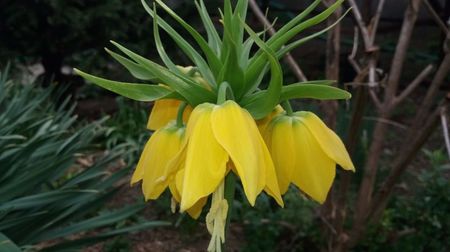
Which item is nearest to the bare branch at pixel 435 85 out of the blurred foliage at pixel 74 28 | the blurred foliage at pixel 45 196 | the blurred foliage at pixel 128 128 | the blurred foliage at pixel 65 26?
the blurred foliage at pixel 45 196

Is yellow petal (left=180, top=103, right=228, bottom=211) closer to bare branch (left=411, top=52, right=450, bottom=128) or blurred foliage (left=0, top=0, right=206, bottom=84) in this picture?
bare branch (left=411, top=52, right=450, bottom=128)

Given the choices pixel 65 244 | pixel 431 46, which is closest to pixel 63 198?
pixel 65 244

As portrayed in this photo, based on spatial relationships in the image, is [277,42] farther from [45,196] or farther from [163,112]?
[45,196]

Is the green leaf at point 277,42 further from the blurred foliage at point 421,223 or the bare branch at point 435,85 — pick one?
the blurred foliage at point 421,223

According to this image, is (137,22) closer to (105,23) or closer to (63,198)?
(105,23)

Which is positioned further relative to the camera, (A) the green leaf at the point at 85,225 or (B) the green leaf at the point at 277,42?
(A) the green leaf at the point at 85,225

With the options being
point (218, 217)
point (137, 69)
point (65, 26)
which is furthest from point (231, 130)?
point (65, 26)

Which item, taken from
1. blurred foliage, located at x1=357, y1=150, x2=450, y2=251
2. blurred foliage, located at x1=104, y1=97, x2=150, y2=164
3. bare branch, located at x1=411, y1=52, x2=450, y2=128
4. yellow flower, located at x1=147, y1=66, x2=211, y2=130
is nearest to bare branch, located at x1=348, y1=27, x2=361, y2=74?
bare branch, located at x1=411, y1=52, x2=450, y2=128
